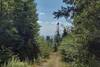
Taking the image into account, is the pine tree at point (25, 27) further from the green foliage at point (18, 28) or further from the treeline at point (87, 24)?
the treeline at point (87, 24)

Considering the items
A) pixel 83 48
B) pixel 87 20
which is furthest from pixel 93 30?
pixel 83 48

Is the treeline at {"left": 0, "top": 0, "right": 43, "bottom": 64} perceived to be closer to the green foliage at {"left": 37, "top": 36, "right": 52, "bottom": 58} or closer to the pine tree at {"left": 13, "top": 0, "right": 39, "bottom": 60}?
the pine tree at {"left": 13, "top": 0, "right": 39, "bottom": 60}

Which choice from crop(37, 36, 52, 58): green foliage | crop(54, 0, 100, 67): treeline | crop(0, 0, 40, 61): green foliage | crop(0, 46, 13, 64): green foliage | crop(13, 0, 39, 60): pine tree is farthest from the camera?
crop(37, 36, 52, 58): green foliage

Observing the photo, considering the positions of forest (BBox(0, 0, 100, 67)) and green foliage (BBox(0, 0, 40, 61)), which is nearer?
forest (BBox(0, 0, 100, 67))

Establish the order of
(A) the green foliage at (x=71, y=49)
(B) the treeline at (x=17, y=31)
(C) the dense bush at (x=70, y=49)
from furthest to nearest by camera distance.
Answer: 1. (B) the treeline at (x=17, y=31)
2. (C) the dense bush at (x=70, y=49)
3. (A) the green foliage at (x=71, y=49)

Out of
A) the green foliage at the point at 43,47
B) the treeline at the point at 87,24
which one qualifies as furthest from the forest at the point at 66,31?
the green foliage at the point at 43,47

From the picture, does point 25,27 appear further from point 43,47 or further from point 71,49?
point 43,47

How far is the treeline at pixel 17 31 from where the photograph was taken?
28722mm

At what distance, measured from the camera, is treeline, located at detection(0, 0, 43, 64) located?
2872 centimetres

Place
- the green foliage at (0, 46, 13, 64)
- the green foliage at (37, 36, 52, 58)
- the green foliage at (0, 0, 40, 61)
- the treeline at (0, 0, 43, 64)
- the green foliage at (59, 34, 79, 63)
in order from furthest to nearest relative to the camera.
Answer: the green foliage at (37, 36, 52, 58)
the green foliage at (0, 0, 40, 61)
the treeline at (0, 0, 43, 64)
the green foliage at (59, 34, 79, 63)
the green foliage at (0, 46, 13, 64)

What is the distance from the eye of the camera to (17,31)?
36.0 metres

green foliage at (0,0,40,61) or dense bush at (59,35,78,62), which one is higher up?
green foliage at (0,0,40,61)

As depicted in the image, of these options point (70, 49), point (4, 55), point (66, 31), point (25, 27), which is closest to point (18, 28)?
point (25, 27)

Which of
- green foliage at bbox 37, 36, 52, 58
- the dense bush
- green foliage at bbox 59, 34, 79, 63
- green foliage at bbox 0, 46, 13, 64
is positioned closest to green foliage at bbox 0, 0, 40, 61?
green foliage at bbox 0, 46, 13, 64
